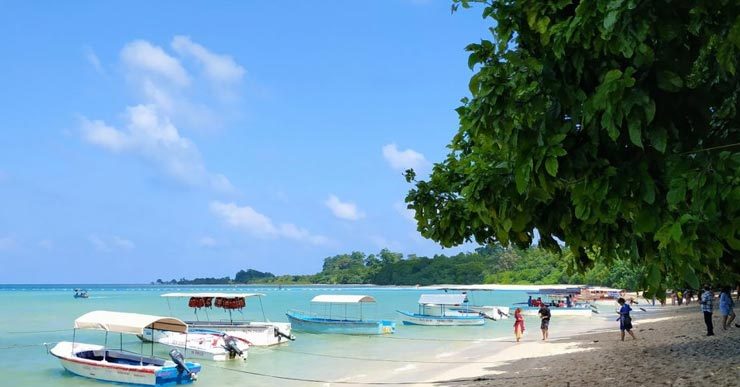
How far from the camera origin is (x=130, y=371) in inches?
717

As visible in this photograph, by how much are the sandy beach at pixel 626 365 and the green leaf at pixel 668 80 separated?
9.30 m

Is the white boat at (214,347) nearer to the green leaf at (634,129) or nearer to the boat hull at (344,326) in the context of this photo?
the boat hull at (344,326)

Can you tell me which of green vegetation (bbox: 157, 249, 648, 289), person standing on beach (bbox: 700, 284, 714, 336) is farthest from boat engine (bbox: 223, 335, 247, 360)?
green vegetation (bbox: 157, 249, 648, 289)

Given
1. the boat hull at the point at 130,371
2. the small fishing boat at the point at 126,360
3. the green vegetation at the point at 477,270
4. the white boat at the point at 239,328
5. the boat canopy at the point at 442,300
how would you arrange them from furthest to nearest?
the green vegetation at the point at 477,270 → the boat canopy at the point at 442,300 → the white boat at the point at 239,328 → the small fishing boat at the point at 126,360 → the boat hull at the point at 130,371

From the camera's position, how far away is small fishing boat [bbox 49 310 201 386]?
1811cm

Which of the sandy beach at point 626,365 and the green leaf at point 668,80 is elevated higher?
the green leaf at point 668,80

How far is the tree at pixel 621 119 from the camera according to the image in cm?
345

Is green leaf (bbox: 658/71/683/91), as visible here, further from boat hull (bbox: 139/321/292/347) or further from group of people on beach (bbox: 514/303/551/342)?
boat hull (bbox: 139/321/292/347)

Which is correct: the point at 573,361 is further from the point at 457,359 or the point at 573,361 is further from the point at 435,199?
the point at 435,199

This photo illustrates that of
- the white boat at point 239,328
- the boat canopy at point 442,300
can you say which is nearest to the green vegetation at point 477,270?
the boat canopy at point 442,300

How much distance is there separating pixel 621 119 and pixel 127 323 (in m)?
19.2

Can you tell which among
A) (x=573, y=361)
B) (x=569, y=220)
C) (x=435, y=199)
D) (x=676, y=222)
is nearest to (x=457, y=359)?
(x=573, y=361)

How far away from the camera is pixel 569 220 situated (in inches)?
201

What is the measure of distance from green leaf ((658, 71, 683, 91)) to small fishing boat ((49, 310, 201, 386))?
17.1 metres
